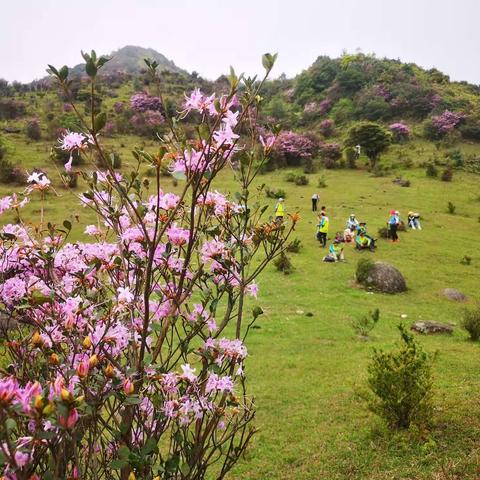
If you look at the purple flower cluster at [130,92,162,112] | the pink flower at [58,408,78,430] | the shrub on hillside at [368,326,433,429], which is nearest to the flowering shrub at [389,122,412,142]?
the purple flower cluster at [130,92,162,112]

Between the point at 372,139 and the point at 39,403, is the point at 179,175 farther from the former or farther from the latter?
the point at 372,139

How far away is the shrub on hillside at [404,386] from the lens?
5484 millimetres

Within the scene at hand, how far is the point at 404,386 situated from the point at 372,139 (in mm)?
28348

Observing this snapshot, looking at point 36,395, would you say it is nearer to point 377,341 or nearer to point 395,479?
point 395,479

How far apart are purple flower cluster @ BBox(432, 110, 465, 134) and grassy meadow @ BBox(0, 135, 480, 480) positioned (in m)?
19.0

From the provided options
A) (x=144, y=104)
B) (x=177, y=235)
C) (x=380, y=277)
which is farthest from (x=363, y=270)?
(x=144, y=104)

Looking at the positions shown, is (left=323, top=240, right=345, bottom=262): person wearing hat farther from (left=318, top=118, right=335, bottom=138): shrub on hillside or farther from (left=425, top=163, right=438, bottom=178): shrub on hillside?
(left=318, top=118, right=335, bottom=138): shrub on hillside

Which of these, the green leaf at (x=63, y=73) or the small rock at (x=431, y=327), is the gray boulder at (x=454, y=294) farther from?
the green leaf at (x=63, y=73)

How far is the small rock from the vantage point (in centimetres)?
Result: 992

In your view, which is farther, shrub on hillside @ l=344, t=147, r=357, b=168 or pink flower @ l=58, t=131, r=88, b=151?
shrub on hillside @ l=344, t=147, r=357, b=168

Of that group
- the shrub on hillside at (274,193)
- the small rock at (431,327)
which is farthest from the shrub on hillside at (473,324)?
the shrub on hillside at (274,193)

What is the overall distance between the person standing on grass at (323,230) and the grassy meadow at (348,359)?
0.30 m

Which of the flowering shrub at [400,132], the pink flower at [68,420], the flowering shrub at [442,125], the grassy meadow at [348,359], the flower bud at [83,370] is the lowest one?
the grassy meadow at [348,359]

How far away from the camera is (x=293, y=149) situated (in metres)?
32.2
